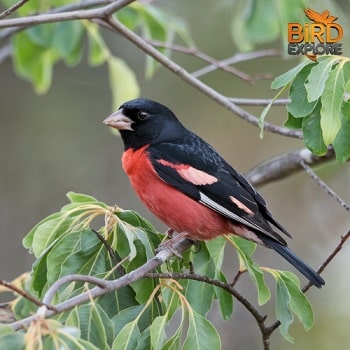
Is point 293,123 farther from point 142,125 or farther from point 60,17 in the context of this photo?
point 142,125

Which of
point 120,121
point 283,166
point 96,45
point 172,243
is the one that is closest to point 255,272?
point 172,243

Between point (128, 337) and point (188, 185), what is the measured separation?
138 centimetres

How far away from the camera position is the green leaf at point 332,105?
309cm

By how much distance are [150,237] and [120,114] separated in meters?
1.21

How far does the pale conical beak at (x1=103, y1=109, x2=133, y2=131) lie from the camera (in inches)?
176

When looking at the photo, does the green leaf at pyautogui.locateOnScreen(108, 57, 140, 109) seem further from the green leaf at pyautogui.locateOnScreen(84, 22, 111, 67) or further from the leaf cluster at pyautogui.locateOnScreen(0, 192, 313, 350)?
the leaf cluster at pyautogui.locateOnScreen(0, 192, 313, 350)

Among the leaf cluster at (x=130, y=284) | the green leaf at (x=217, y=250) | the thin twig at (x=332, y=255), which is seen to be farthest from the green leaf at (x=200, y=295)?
the thin twig at (x=332, y=255)

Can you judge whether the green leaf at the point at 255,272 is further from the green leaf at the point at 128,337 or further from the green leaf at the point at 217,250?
the green leaf at the point at 128,337

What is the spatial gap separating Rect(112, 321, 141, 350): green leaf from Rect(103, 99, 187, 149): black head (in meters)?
1.72

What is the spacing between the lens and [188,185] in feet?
13.8

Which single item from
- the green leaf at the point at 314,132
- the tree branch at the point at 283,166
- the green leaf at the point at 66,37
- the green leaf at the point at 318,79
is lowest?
the tree branch at the point at 283,166

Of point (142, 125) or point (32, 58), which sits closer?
point (142, 125)

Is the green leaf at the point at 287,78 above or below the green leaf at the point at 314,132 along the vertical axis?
above

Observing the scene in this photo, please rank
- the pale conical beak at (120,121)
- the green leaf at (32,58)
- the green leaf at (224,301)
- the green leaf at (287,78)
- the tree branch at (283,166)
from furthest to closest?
the green leaf at (32,58), the tree branch at (283,166), the pale conical beak at (120,121), the green leaf at (224,301), the green leaf at (287,78)
